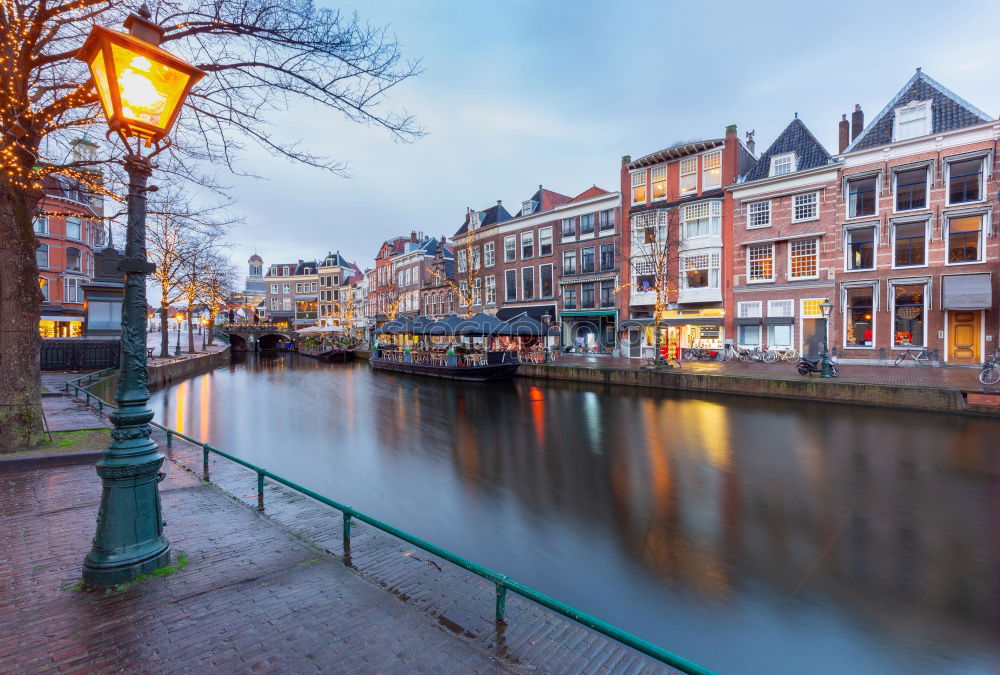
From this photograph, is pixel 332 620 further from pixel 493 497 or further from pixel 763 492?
pixel 763 492

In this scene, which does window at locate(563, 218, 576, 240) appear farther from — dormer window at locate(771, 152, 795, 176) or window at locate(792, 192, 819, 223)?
window at locate(792, 192, 819, 223)

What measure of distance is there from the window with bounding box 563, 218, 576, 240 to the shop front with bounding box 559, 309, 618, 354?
6053 millimetres

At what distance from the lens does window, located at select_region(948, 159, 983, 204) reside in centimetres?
2092

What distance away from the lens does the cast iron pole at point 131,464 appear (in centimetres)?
383

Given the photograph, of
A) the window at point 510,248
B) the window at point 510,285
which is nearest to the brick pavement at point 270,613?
the window at point 510,285

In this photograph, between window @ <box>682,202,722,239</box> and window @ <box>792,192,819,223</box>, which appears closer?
window @ <box>792,192,819,223</box>

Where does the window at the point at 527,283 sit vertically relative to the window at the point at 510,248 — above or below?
below

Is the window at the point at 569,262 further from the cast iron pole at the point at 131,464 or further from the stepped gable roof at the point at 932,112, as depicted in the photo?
the cast iron pole at the point at 131,464

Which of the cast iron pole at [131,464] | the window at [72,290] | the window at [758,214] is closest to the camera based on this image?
the cast iron pole at [131,464]

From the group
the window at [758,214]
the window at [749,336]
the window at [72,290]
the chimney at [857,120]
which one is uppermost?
the chimney at [857,120]

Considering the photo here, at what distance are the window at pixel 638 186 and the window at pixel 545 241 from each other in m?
7.15

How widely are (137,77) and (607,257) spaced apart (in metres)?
31.5

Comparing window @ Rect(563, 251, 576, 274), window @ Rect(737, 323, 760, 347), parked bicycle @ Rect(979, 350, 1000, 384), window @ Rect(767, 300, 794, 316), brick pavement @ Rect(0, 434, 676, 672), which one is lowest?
brick pavement @ Rect(0, 434, 676, 672)

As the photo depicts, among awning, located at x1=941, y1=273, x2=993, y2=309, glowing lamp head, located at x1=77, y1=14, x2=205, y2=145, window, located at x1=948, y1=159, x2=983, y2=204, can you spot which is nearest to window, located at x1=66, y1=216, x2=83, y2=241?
glowing lamp head, located at x1=77, y1=14, x2=205, y2=145
